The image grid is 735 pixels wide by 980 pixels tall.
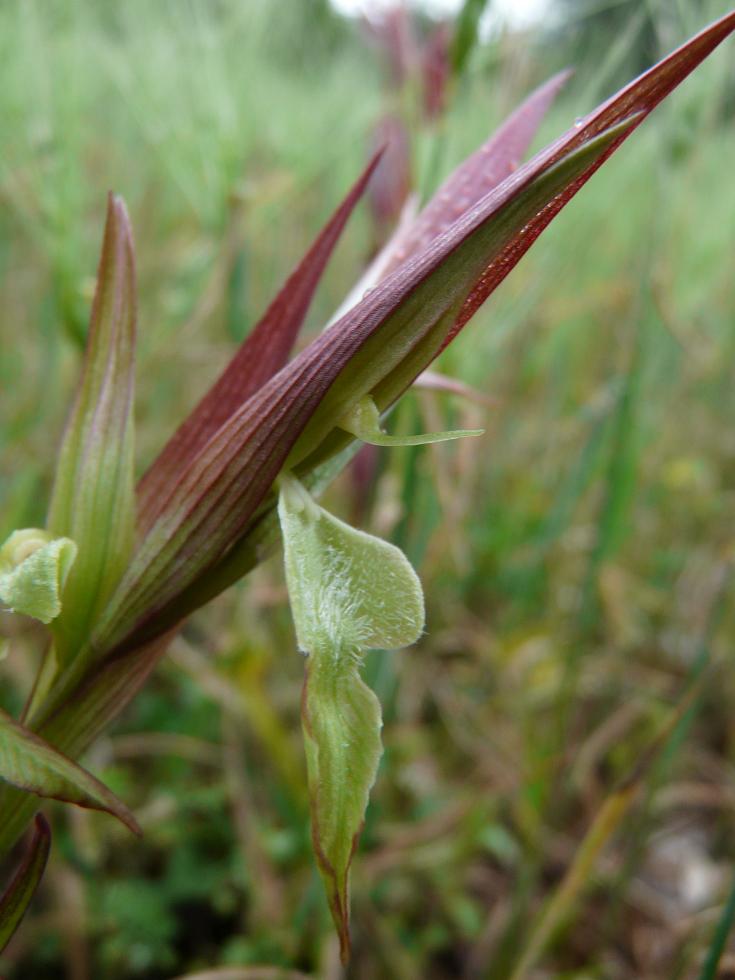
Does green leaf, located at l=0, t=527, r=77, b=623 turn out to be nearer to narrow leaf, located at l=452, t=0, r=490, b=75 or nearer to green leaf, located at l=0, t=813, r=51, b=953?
green leaf, located at l=0, t=813, r=51, b=953

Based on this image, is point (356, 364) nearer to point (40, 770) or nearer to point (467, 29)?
point (40, 770)

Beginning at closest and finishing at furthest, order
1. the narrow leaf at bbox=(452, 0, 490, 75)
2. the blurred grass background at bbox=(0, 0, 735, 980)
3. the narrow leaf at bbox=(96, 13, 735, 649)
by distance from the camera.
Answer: the narrow leaf at bbox=(96, 13, 735, 649) < the narrow leaf at bbox=(452, 0, 490, 75) < the blurred grass background at bbox=(0, 0, 735, 980)

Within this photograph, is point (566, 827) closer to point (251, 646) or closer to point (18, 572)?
point (251, 646)

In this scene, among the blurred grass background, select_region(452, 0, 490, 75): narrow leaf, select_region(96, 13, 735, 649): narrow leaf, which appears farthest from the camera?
the blurred grass background

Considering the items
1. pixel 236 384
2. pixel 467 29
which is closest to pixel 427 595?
pixel 467 29

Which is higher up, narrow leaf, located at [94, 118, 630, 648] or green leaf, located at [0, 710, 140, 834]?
narrow leaf, located at [94, 118, 630, 648]

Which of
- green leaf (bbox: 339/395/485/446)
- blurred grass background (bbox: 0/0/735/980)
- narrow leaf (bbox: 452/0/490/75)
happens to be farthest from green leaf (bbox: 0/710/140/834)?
narrow leaf (bbox: 452/0/490/75)

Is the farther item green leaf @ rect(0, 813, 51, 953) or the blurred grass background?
the blurred grass background
